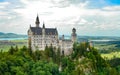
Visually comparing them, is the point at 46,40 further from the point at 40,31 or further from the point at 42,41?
the point at 40,31

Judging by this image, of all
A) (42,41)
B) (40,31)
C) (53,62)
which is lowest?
(53,62)

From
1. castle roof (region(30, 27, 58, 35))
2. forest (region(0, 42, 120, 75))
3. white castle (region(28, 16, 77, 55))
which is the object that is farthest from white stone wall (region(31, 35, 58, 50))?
forest (region(0, 42, 120, 75))

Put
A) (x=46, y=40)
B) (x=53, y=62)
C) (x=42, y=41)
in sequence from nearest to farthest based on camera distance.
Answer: (x=53, y=62) → (x=42, y=41) → (x=46, y=40)

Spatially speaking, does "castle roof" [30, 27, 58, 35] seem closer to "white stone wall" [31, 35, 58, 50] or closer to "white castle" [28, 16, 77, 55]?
"white castle" [28, 16, 77, 55]

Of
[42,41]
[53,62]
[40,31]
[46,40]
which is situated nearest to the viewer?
[53,62]

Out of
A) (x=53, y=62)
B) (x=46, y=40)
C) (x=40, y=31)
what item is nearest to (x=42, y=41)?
(x=46, y=40)

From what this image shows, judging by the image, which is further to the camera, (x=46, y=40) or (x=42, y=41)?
(x=46, y=40)

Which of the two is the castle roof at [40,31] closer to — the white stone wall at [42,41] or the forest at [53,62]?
the white stone wall at [42,41]

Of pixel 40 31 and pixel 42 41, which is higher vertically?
pixel 40 31
